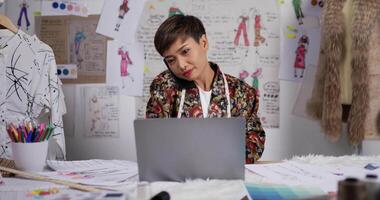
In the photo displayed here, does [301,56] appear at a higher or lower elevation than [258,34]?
lower

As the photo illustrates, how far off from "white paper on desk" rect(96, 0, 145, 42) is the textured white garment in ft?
1.46

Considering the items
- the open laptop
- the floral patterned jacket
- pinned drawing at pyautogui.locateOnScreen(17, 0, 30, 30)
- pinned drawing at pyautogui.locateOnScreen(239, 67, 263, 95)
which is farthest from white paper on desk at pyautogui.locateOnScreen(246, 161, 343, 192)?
pinned drawing at pyautogui.locateOnScreen(17, 0, 30, 30)

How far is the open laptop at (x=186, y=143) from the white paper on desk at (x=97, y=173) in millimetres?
100

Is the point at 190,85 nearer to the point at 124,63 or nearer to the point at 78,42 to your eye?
the point at 124,63

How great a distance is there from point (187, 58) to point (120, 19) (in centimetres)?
87

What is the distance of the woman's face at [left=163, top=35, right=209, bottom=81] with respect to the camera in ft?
5.16

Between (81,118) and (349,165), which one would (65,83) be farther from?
(349,165)

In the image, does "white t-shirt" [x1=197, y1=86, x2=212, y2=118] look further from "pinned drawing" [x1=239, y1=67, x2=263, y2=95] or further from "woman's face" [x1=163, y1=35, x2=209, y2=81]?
"pinned drawing" [x1=239, y1=67, x2=263, y2=95]

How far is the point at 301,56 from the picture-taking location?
2268mm

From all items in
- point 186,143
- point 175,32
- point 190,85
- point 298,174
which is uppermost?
point 175,32

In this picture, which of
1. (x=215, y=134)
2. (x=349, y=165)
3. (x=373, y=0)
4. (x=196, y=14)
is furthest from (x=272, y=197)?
(x=196, y=14)

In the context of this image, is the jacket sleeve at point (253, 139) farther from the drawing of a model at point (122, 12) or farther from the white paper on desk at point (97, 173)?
the drawing of a model at point (122, 12)

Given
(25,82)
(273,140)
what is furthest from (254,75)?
(25,82)

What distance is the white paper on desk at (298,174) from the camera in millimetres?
977
